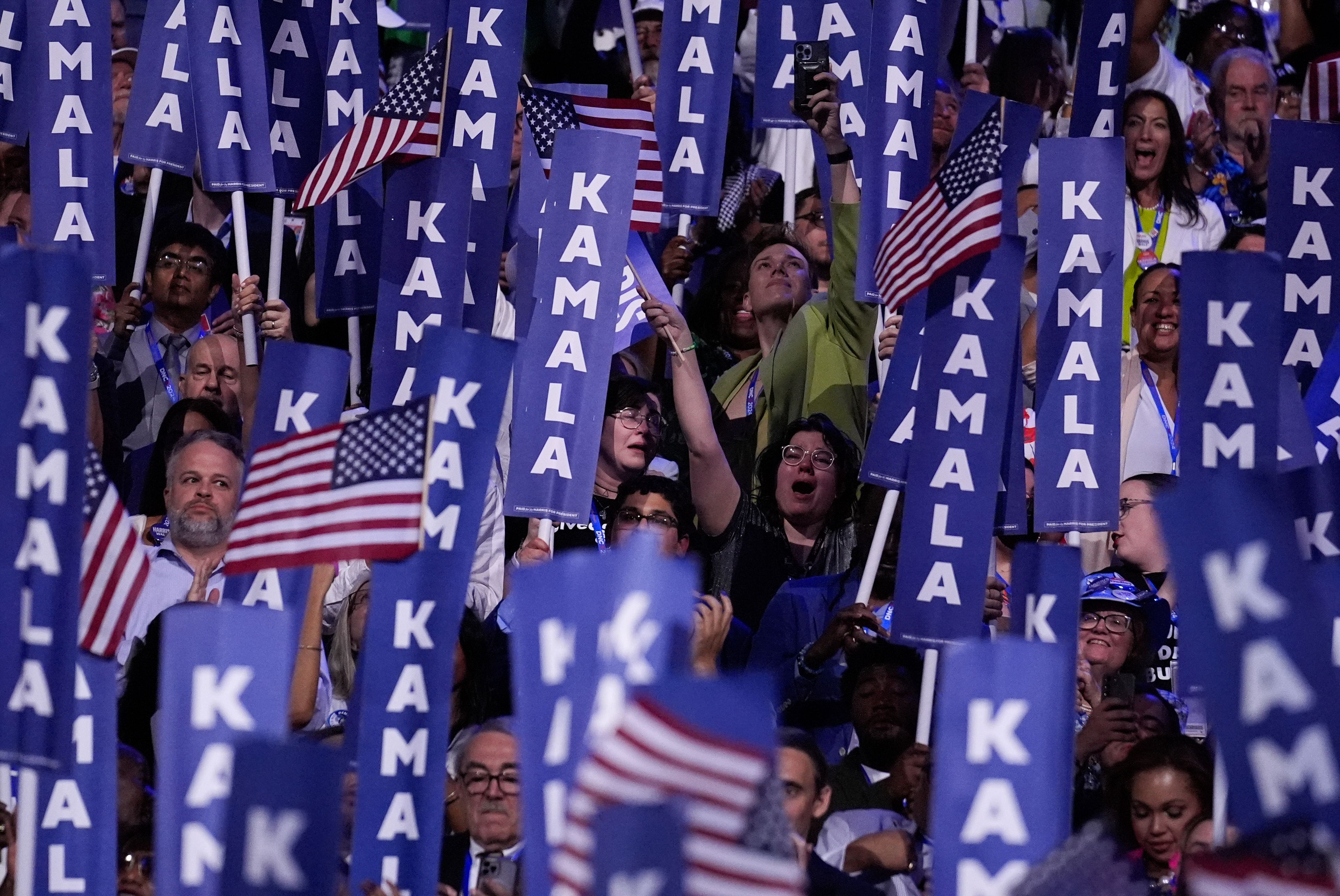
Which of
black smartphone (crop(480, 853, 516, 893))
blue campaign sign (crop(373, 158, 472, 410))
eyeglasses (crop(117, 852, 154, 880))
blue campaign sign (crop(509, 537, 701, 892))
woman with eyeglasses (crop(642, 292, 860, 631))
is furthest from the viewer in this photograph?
woman with eyeglasses (crop(642, 292, 860, 631))

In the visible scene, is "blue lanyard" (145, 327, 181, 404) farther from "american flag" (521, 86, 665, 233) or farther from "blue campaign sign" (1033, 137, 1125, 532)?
"blue campaign sign" (1033, 137, 1125, 532)

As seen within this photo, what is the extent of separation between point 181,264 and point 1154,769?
3.54 meters

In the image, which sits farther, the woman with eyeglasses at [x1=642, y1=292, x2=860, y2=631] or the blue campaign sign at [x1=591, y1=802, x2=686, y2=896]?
the woman with eyeglasses at [x1=642, y1=292, x2=860, y2=631]

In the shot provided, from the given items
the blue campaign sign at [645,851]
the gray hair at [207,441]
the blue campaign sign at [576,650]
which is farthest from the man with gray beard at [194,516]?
the blue campaign sign at [645,851]

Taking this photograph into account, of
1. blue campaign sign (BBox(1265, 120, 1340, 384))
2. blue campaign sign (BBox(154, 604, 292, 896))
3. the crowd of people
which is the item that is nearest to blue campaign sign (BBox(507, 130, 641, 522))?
the crowd of people

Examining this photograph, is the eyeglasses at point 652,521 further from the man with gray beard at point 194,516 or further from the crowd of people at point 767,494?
the man with gray beard at point 194,516

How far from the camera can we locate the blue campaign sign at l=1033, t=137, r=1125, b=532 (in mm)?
5531

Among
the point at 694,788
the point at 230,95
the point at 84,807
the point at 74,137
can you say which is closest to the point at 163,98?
the point at 230,95

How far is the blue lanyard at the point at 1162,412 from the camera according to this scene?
670 cm

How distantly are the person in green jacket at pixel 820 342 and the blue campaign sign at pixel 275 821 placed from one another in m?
3.36

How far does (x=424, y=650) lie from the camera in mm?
4152

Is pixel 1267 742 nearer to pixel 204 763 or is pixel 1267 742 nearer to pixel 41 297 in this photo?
pixel 204 763

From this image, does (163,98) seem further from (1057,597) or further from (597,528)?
(1057,597)

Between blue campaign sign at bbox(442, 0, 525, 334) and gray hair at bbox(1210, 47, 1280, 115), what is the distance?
11.1ft
